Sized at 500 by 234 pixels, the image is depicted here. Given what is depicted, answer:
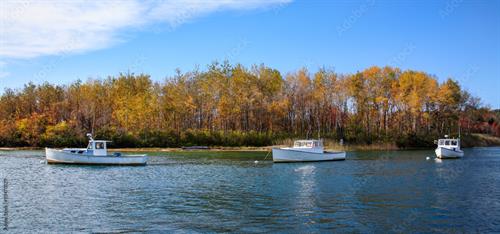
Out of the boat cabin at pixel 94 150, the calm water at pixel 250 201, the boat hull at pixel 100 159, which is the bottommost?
the calm water at pixel 250 201

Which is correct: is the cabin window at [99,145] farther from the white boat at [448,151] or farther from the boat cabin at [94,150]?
the white boat at [448,151]

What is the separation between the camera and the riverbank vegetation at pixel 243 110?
106 meters

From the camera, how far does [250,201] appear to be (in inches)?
1267

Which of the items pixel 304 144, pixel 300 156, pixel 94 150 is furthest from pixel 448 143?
pixel 94 150

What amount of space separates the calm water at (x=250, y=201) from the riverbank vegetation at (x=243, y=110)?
173 ft

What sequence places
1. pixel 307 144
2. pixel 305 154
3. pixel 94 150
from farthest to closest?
pixel 307 144, pixel 305 154, pixel 94 150

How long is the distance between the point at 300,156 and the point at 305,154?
→ 86 centimetres

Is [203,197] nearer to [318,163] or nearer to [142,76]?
[318,163]

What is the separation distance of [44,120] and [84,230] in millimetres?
97001

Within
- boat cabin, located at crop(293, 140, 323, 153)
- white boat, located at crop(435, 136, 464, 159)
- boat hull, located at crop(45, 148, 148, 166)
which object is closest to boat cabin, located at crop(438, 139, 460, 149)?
white boat, located at crop(435, 136, 464, 159)

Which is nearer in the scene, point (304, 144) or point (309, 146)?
point (309, 146)

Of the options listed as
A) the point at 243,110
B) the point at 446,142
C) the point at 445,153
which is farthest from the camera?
the point at 243,110

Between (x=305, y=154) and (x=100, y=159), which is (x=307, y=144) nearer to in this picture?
(x=305, y=154)

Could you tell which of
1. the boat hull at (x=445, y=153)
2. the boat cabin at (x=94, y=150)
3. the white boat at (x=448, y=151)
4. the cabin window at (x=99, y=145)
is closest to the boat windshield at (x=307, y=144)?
the boat hull at (x=445, y=153)
